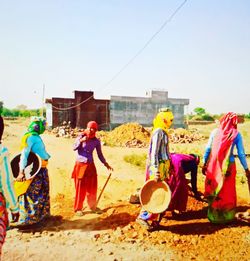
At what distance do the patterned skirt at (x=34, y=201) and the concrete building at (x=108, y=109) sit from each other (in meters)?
23.9

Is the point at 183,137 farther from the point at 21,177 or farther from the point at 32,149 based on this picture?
the point at 21,177

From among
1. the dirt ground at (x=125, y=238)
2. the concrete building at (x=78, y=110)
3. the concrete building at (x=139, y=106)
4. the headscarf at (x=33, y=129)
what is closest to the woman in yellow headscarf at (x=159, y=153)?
the dirt ground at (x=125, y=238)

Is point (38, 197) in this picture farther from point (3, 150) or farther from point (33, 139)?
point (3, 150)

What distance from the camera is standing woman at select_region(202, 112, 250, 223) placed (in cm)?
497

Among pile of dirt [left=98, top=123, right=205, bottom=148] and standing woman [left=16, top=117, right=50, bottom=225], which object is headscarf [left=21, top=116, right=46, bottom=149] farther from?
pile of dirt [left=98, top=123, right=205, bottom=148]

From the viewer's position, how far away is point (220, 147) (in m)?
4.98

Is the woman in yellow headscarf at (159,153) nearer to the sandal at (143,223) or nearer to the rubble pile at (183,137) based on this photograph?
the sandal at (143,223)

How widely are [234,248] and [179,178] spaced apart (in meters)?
1.41

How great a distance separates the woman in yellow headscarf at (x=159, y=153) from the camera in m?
4.88

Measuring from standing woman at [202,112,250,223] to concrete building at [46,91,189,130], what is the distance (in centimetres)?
2504

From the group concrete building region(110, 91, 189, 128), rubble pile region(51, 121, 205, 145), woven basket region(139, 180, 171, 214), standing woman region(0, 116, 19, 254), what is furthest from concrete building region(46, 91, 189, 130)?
standing woman region(0, 116, 19, 254)

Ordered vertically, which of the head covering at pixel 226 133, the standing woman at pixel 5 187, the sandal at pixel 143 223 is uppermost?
the head covering at pixel 226 133

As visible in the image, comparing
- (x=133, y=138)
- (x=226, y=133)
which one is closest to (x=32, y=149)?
(x=226, y=133)

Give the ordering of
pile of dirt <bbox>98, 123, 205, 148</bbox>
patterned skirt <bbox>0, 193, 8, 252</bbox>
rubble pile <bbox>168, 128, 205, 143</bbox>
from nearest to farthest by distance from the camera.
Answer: patterned skirt <bbox>0, 193, 8, 252</bbox> → pile of dirt <bbox>98, 123, 205, 148</bbox> → rubble pile <bbox>168, 128, 205, 143</bbox>
